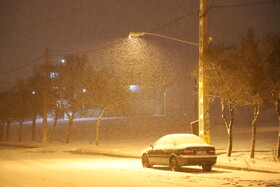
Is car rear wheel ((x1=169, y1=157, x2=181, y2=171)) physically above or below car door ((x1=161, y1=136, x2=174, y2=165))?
below

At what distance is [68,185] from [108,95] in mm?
25800

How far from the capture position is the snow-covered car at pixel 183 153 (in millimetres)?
16703

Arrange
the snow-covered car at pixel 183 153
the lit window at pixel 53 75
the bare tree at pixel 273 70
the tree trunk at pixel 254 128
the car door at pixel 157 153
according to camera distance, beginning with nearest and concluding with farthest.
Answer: the snow-covered car at pixel 183 153 → the car door at pixel 157 153 → the bare tree at pixel 273 70 → the tree trunk at pixel 254 128 → the lit window at pixel 53 75

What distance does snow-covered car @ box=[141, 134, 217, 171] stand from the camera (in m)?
16.7

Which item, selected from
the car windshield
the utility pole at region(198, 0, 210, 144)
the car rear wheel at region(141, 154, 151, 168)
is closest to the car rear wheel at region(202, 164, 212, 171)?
the car windshield

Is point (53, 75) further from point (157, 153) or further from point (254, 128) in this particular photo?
point (157, 153)

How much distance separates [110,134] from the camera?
184 ft

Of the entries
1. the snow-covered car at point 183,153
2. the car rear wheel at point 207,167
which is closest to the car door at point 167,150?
the snow-covered car at point 183,153

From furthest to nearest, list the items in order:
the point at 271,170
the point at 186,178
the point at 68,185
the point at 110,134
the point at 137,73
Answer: the point at 110,134, the point at 137,73, the point at 271,170, the point at 186,178, the point at 68,185

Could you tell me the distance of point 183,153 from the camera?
16.7m

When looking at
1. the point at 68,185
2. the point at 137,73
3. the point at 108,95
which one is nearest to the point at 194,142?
the point at 68,185

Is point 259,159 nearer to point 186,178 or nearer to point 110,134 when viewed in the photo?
point 186,178

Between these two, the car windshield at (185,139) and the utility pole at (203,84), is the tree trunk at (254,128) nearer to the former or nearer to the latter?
the utility pole at (203,84)

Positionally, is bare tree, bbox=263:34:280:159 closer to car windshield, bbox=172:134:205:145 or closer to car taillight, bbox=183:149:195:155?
car windshield, bbox=172:134:205:145
